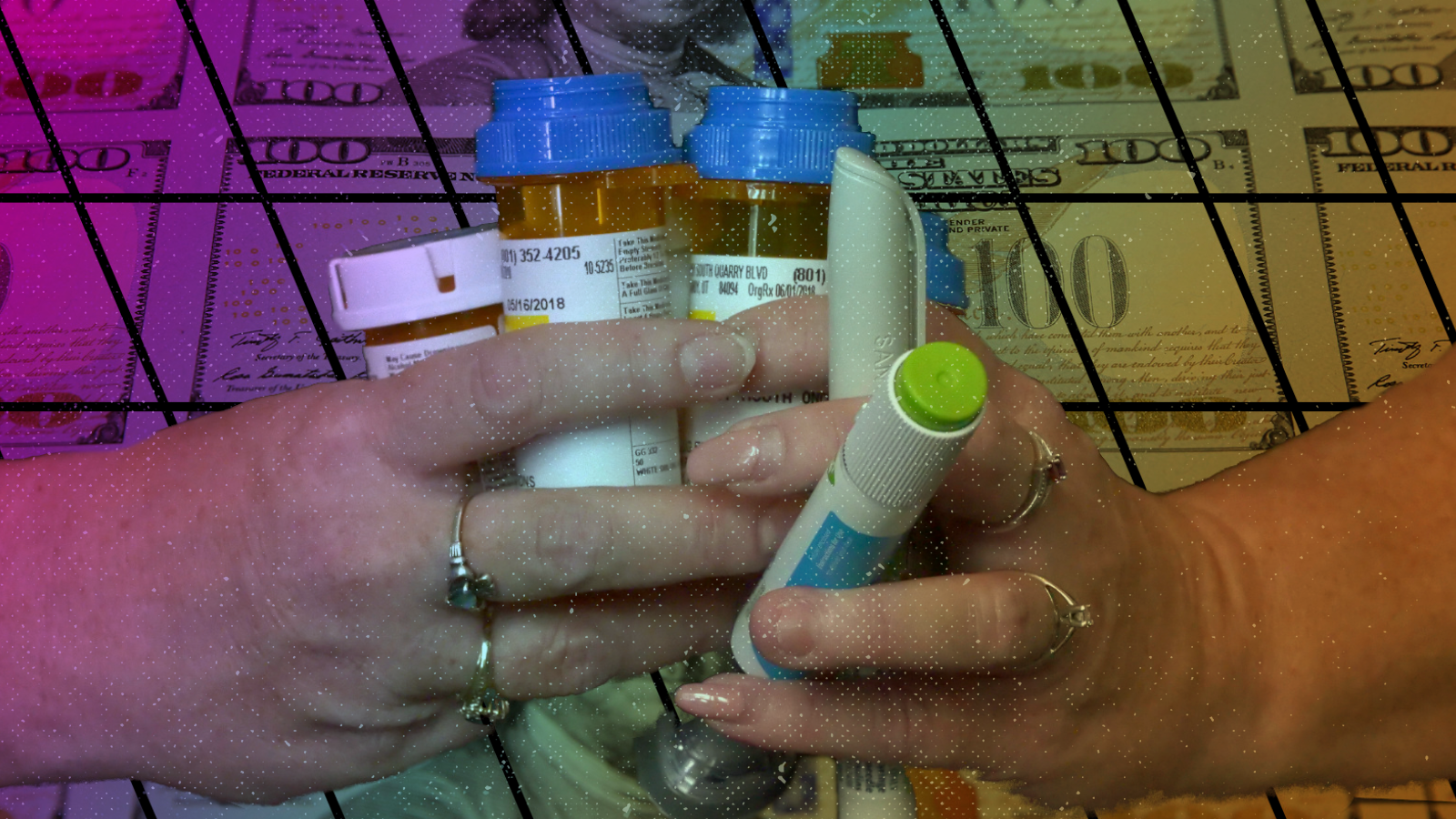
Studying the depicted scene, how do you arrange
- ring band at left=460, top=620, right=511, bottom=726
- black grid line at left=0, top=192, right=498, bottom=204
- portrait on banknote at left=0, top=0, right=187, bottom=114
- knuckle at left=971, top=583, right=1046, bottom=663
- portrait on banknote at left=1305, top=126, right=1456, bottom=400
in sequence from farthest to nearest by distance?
portrait on banknote at left=0, top=0, right=187, bottom=114 < portrait on banknote at left=1305, top=126, right=1456, bottom=400 < black grid line at left=0, top=192, right=498, bottom=204 < ring band at left=460, top=620, right=511, bottom=726 < knuckle at left=971, top=583, right=1046, bottom=663

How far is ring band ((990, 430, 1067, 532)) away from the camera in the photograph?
0.46m

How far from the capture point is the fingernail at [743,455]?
0.41m

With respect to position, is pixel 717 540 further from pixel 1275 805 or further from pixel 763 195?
pixel 1275 805

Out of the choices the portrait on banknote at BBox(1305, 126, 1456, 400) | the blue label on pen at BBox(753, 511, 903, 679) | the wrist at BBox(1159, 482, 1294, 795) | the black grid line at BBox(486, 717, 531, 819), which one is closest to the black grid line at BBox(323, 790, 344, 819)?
the black grid line at BBox(486, 717, 531, 819)

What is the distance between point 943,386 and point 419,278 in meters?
0.28

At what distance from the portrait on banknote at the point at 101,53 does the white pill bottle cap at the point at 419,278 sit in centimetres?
63

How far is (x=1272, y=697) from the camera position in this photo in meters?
0.60

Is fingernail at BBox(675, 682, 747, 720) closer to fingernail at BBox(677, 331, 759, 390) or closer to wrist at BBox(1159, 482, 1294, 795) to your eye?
fingernail at BBox(677, 331, 759, 390)

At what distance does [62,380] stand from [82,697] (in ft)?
1.63

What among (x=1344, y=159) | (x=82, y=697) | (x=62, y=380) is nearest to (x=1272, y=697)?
(x=1344, y=159)

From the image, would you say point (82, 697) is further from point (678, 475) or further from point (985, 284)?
point (985, 284)

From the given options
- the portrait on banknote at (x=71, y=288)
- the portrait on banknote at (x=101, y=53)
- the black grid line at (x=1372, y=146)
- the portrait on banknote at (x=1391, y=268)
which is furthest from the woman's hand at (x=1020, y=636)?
the portrait on banknote at (x=101, y=53)

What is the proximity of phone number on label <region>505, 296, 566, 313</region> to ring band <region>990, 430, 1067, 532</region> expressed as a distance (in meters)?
0.22

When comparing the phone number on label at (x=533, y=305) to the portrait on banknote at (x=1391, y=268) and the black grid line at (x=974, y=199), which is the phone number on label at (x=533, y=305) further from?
the portrait on banknote at (x=1391, y=268)
